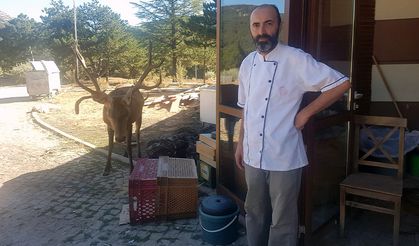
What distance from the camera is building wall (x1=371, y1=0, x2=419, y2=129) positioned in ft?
18.5

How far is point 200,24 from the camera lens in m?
20.9

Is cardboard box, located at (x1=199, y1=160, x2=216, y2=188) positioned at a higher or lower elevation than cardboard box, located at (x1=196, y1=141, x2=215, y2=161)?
lower

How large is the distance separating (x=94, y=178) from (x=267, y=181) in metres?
4.17

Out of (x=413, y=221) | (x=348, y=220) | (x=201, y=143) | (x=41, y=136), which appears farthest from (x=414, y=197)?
(x=41, y=136)

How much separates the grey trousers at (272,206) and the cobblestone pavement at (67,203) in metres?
0.98

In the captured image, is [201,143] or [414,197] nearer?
[414,197]

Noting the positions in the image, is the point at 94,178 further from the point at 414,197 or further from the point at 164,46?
the point at 164,46

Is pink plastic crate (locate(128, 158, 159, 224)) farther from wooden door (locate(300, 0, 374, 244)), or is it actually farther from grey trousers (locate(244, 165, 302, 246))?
wooden door (locate(300, 0, 374, 244))

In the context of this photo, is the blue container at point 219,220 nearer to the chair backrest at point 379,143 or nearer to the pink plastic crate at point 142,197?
the pink plastic crate at point 142,197

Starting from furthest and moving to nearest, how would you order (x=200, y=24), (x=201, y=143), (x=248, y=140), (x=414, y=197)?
1. (x=200, y=24)
2. (x=201, y=143)
3. (x=414, y=197)
4. (x=248, y=140)

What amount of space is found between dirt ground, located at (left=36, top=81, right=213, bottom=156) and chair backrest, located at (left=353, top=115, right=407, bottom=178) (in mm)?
4411

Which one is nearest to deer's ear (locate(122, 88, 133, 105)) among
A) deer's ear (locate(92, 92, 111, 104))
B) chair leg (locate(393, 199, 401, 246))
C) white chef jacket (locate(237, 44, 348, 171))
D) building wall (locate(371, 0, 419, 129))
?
deer's ear (locate(92, 92, 111, 104))

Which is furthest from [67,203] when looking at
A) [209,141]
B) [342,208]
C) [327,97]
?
[327,97]

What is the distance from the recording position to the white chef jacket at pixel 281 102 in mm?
2605
